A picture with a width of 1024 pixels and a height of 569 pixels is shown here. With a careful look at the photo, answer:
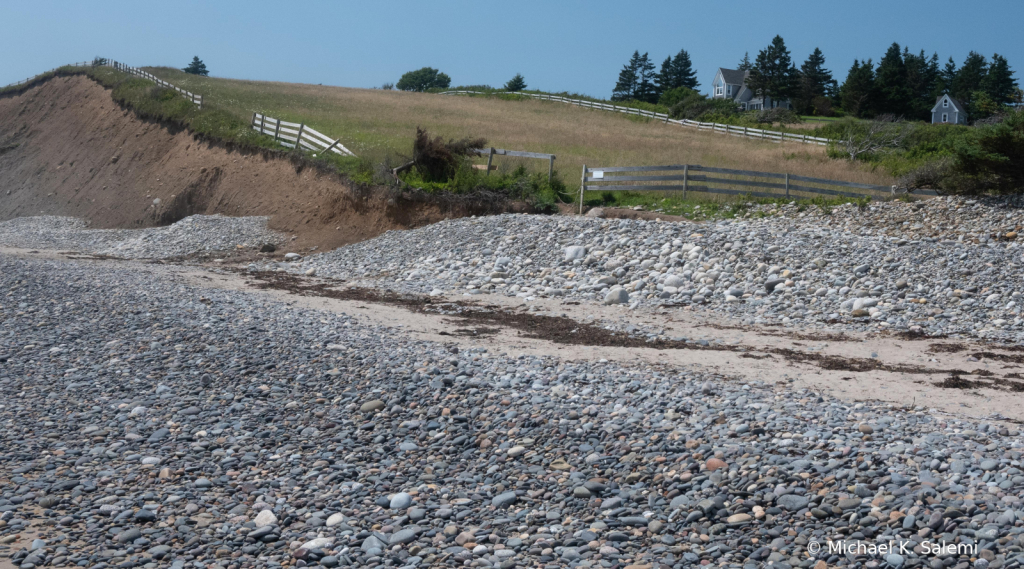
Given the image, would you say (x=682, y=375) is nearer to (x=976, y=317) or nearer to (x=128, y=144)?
(x=976, y=317)

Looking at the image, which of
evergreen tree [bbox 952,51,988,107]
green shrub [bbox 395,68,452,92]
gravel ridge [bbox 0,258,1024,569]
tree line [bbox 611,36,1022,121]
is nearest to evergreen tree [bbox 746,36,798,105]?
tree line [bbox 611,36,1022,121]

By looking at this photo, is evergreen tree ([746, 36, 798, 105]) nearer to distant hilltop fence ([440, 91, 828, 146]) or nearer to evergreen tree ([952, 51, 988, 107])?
evergreen tree ([952, 51, 988, 107])

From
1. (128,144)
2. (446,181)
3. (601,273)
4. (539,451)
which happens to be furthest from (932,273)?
(128,144)

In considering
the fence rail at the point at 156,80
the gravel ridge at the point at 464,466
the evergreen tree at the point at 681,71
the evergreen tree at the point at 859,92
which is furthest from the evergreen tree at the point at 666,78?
the gravel ridge at the point at 464,466

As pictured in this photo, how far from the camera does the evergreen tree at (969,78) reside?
75375 millimetres

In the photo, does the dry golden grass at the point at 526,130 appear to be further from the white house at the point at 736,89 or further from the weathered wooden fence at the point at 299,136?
the white house at the point at 736,89

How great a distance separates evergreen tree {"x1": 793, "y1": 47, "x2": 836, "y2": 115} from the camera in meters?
73.6

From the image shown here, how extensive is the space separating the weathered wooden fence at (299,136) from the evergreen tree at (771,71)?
202 ft

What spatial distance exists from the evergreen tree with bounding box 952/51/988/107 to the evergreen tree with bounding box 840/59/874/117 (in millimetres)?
11201

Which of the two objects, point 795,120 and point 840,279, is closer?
point 840,279

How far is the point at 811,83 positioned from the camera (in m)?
74.9

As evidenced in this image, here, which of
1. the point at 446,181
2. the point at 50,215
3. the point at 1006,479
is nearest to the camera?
the point at 1006,479

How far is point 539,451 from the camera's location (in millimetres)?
6742

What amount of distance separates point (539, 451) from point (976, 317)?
944 centimetres
